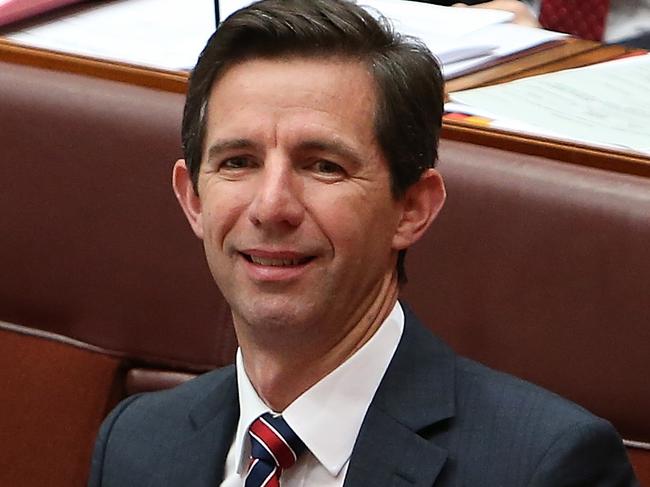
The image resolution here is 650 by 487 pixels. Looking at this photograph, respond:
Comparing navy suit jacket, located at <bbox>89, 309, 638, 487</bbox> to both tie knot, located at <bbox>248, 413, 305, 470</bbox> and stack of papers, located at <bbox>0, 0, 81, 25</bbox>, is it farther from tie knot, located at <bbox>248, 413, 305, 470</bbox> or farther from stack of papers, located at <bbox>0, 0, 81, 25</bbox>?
stack of papers, located at <bbox>0, 0, 81, 25</bbox>

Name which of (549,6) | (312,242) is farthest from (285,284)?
(549,6)

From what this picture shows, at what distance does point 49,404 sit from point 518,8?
2.84 feet

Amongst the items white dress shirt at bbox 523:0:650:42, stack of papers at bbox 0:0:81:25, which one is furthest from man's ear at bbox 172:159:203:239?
white dress shirt at bbox 523:0:650:42

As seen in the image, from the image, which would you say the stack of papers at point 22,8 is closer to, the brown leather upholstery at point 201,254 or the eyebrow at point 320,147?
the brown leather upholstery at point 201,254

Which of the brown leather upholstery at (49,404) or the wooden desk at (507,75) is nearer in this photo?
the wooden desk at (507,75)

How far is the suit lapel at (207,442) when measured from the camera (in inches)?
43.9

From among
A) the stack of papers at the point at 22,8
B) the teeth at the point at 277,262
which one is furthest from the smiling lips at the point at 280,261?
the stack of papers at the point at 22,8

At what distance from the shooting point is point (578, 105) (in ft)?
4.81

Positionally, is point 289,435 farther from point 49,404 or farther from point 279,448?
point 49,404

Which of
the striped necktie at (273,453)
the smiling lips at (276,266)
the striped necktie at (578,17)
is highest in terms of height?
the smiling lips at (276,266)

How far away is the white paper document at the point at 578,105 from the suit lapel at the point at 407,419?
0.39m

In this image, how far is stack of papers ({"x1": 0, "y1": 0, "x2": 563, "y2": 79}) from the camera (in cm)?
158

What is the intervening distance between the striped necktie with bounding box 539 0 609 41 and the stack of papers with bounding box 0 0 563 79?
0.97ft

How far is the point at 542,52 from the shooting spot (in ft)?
5.40
